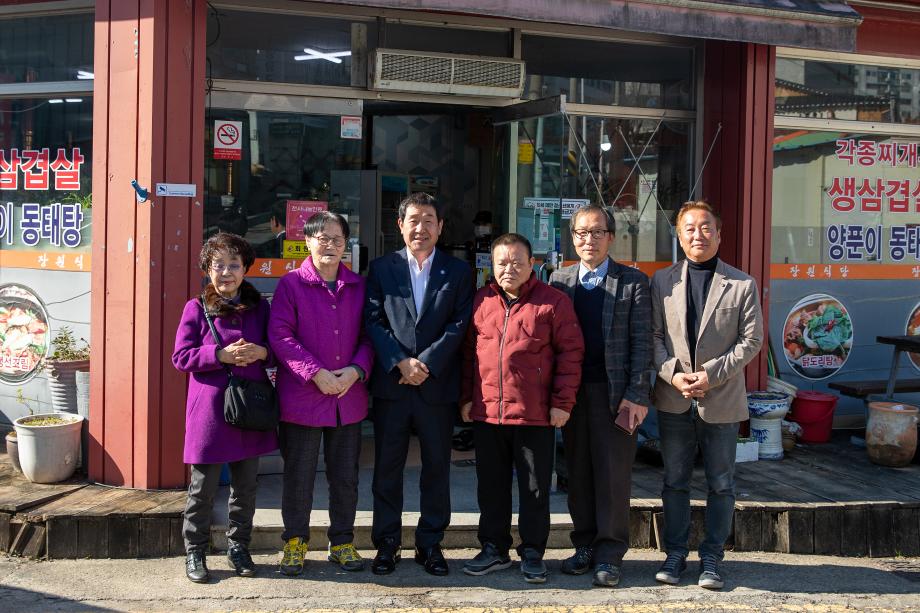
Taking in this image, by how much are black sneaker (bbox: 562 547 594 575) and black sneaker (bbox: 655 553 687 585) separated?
362 millimetres

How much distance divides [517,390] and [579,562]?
1050 mm

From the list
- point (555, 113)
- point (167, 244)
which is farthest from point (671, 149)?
point (167, 244)

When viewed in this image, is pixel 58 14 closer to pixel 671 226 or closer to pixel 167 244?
pixel 167 244

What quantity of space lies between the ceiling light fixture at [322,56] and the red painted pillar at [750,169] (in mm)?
2985

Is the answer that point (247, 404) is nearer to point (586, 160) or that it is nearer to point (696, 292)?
point (696, 292)

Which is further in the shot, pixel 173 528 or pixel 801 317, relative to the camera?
pixel 801 317

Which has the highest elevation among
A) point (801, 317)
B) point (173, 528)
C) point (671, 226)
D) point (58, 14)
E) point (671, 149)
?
point (58, 14)

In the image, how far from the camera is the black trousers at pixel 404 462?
194 inches

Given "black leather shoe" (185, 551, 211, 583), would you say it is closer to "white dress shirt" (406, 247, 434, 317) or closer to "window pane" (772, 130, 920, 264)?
"white dress shirt" (406, 247, 434, 317)

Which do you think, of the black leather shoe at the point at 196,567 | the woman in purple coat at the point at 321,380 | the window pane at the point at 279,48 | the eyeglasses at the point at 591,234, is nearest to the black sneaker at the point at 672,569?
the woman in purple coat at the point at 321,380

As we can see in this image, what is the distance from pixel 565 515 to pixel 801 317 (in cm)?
334

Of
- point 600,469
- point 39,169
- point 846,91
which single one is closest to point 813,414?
point 846,91

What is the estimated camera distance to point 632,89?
769cm

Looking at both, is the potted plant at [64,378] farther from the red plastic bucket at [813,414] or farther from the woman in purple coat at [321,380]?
the red plastic bucket at [813,414]
